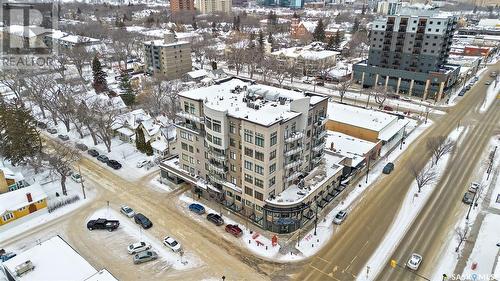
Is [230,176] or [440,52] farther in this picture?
[440,52]

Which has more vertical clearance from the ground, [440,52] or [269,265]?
[440,52]

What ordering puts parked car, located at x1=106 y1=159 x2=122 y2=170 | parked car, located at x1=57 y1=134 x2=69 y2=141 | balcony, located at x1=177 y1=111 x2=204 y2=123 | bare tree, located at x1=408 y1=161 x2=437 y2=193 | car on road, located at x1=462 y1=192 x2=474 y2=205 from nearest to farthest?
balcony, located at x1=177 y1=111 x2=204 y2=123
car on road, located at x1=462 y1=192 x2=474 y2=205
bare tree, located at x1=408 y1=161 x2=437 y2=193
parked car, located at x1=106 y1=159 x2=122 y2=170
parked car, located at x1=57 y1=134 x2=69 y2=141

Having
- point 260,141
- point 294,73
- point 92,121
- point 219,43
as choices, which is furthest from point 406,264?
point 219,43

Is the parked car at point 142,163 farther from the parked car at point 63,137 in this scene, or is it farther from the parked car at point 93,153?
the parked car at point 63,137

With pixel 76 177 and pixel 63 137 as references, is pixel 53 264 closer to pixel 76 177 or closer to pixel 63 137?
pixel 76 177

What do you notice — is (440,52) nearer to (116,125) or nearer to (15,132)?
(116,125)

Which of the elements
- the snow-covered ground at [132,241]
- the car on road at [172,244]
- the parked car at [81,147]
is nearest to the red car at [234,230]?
the snow-covered ground at [132,241]

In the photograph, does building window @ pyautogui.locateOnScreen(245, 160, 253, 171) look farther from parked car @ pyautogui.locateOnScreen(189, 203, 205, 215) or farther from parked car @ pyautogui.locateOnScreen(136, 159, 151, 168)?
parked car @ pyautogui.locateOnScreen(136, 159, 151, 168)

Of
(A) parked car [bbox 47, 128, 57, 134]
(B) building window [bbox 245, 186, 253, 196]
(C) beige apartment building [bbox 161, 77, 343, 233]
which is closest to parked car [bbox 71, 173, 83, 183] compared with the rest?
(C) beige apartment building [bbox 161, 77, 343, 233]
